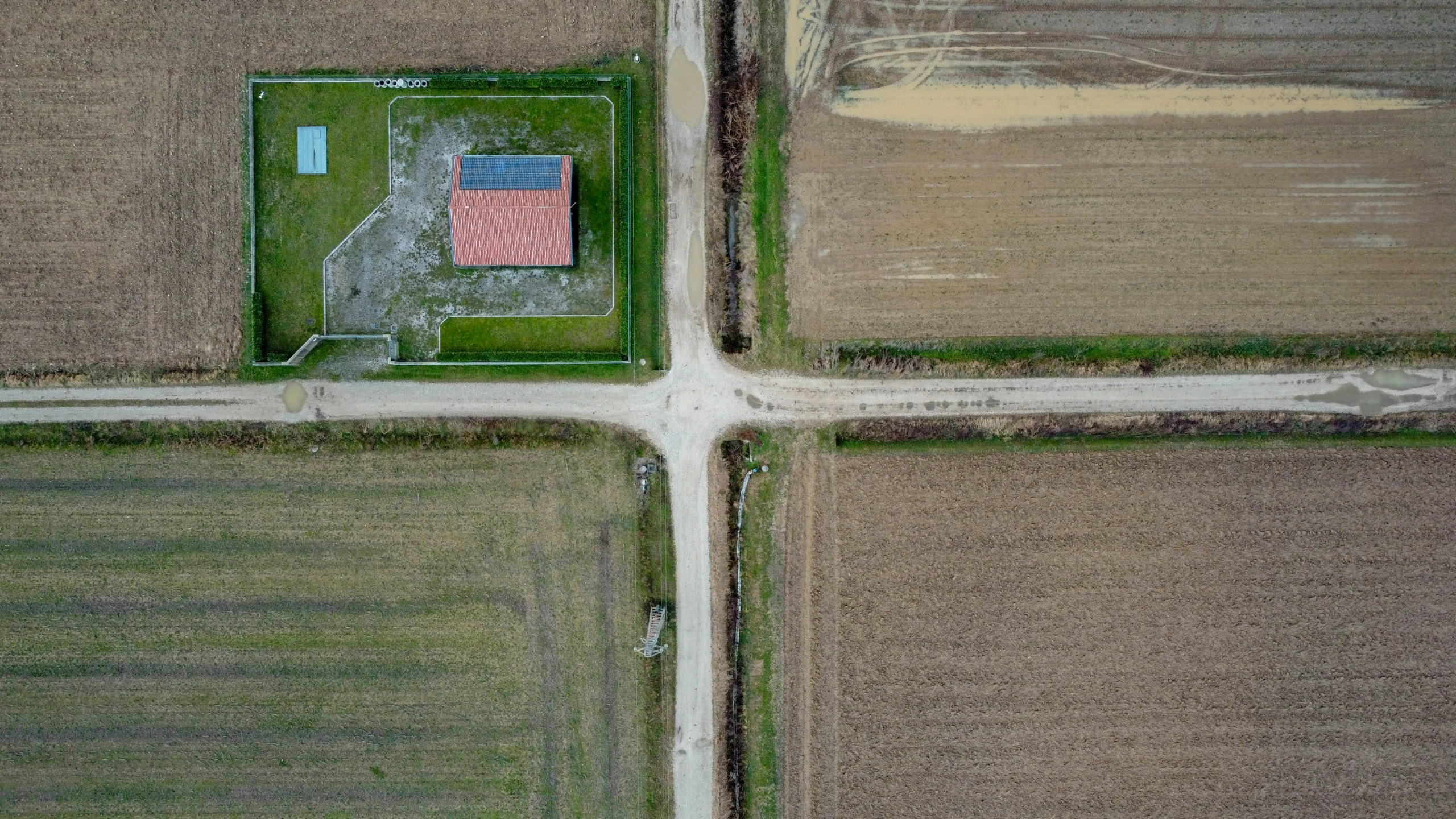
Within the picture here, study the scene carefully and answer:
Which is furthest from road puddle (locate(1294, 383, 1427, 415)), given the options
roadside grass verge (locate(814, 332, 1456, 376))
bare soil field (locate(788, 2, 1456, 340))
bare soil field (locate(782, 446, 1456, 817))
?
bare soil field (locate(788, 2, 1456, 340))

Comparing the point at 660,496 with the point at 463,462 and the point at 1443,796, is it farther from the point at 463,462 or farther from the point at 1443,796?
the point at 1443,796

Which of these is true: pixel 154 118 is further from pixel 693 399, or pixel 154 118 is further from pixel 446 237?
pixel 693 399

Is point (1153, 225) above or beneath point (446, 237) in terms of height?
above

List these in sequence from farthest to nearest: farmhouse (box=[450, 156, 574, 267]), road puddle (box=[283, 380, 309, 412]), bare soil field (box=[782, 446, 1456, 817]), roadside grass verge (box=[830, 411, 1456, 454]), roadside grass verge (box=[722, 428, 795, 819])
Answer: road puddle (box=[283, 380, 309, 412]), roadside grass verge (box=[722, 428, 795, 819]), roadside grass verge (box=[830, 411, 1456, 454]), bare soil field (box=[782, 446, 1456, 817]), farmhouse (box=[450, 156, 574, 267])

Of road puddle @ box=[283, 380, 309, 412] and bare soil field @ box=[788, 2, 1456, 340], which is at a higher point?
bare soil field @ box=[788, 2, 1456, 340]

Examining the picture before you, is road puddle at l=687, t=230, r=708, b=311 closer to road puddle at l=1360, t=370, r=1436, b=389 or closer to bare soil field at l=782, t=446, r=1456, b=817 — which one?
bare soil field at l=782, t=446, r=1456, b=817

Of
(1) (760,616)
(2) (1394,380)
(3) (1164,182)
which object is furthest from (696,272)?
(2) (1394,380)

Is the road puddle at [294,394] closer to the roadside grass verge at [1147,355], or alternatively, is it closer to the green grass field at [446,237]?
the green grass field at [446,237]
